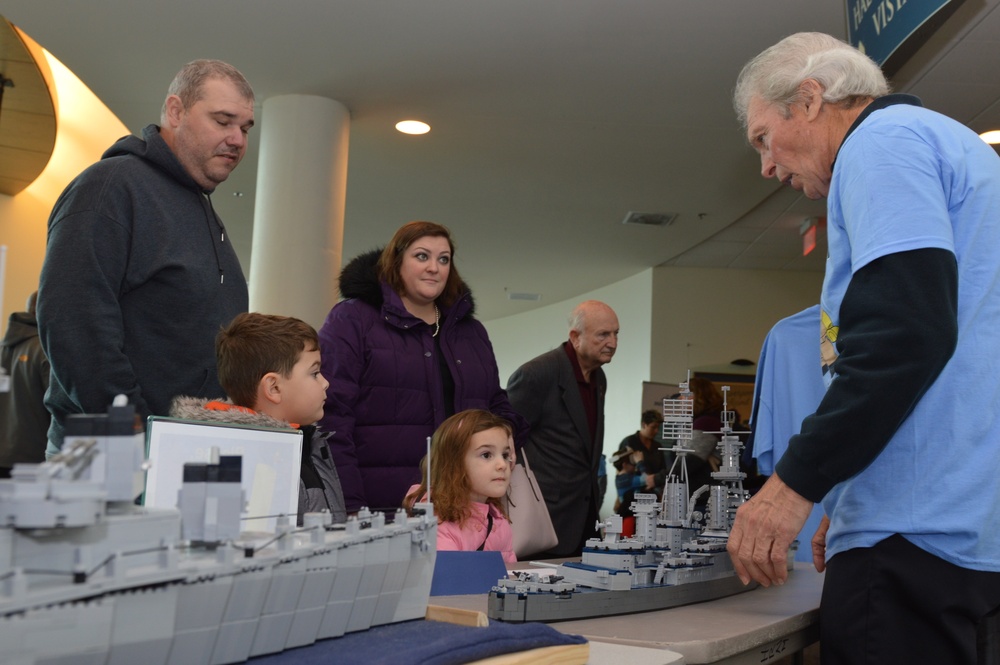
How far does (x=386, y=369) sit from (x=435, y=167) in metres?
6.12

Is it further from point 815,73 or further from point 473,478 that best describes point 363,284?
point 815,73

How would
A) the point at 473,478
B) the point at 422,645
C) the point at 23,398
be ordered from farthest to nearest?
the point at 23,398 → the point at 473,478 → the point at 422,645

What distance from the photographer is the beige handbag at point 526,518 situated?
371 cm

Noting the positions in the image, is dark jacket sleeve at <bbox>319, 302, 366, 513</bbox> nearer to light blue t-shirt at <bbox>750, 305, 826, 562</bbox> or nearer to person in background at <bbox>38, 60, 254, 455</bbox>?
person in background at <bbox>38, 60, 254, 455</bbox>

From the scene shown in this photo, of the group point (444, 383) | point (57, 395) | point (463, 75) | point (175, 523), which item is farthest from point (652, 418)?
point (175, 523)

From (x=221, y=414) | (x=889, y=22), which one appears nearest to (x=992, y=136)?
(x=889, y=22)

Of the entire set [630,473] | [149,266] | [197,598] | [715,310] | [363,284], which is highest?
[715,310]

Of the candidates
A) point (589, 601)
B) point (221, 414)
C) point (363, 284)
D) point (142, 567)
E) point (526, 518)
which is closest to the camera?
point (142, 567)

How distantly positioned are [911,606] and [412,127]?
→ 23.6 feet

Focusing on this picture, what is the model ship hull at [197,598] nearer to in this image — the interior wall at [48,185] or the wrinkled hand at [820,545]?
the wrinkled hand at [820,545]

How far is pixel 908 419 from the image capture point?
6.23ft

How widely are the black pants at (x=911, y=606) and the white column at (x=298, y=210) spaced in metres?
5.92

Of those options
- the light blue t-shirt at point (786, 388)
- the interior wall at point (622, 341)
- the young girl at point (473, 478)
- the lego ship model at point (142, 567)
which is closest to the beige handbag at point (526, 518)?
the young girl at point (473, 478)

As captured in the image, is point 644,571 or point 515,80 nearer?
point 644,571
